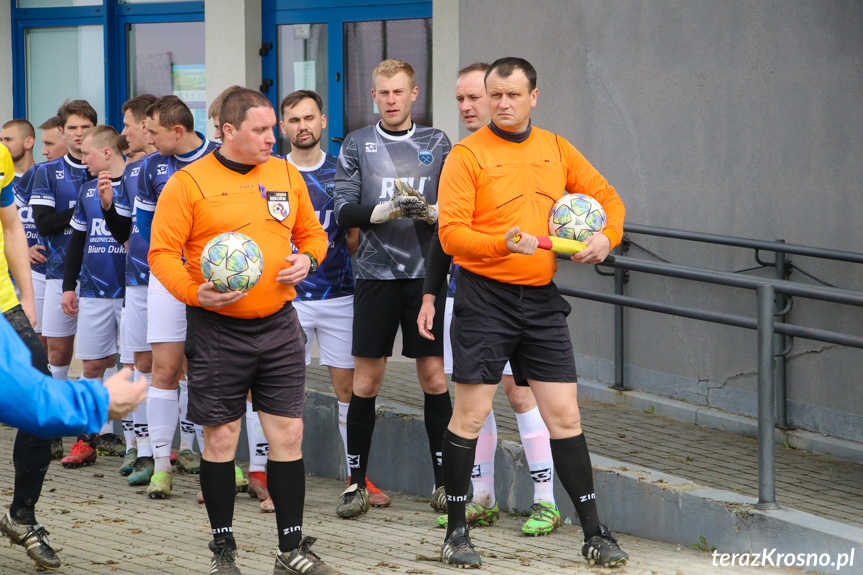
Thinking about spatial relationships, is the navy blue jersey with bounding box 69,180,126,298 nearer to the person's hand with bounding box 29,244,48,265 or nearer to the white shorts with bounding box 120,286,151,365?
the white shorts with bounding box 120,286,151,365

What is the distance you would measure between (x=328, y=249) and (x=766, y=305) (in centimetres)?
241

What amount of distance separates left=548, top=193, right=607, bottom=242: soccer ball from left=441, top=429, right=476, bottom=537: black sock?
0.99 metres

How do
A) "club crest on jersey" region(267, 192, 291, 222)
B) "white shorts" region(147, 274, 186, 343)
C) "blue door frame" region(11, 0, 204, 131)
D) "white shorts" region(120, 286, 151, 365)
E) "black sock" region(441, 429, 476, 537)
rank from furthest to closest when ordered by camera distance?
"blue door frame" region(11, 0, 204, 131) < "white shorts" region(120, 286, 151, 365) < "white shorts" region(147, 274, 186, 343) < "black sock" region(441, 429, 476, 537) < "club crest on jersey" region(267, 192, 291, 222)

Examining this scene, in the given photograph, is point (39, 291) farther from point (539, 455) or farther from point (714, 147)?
point (714, 147)

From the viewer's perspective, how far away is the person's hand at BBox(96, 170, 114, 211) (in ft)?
20.6

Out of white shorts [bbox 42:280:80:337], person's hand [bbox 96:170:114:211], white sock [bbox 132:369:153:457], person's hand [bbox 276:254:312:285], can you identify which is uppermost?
person's hand [bbox 96:170:114:211]

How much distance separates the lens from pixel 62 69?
41.2 ft

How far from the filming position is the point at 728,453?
6.09 metres

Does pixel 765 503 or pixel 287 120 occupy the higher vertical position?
pixel 287 120

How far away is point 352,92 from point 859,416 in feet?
20.2

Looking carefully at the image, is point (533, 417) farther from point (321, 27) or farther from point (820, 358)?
point (321, 27)

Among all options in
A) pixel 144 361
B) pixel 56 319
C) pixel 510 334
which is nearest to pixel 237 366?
pixel 510 334

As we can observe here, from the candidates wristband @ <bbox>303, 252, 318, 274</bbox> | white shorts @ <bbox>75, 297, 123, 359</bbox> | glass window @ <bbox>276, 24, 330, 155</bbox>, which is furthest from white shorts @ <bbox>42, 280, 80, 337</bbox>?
glass window @ <bbox>276, 24, 330, 155</bbox>

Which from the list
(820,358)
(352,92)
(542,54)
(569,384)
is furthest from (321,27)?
(569,384)
